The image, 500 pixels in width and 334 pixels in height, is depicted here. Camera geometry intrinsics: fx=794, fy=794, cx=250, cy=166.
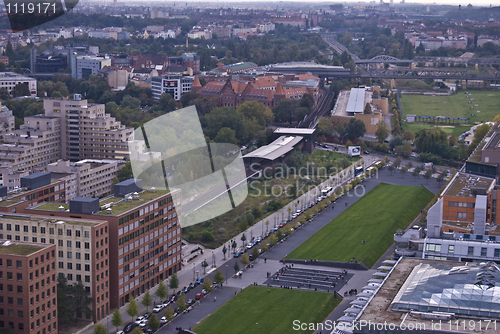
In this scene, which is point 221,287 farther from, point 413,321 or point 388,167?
point 388,167

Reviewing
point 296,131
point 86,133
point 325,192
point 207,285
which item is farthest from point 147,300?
point 296,131

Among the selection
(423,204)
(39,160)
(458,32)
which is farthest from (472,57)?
(39,160)

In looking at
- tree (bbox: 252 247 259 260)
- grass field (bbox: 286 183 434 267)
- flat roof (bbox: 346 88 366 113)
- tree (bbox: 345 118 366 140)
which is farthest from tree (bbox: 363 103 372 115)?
tree (bbox: 252 247 259 260)

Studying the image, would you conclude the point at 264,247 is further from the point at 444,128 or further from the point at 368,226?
the point at 444,128

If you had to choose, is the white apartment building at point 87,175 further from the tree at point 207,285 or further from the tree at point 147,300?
the tree at point 147,300

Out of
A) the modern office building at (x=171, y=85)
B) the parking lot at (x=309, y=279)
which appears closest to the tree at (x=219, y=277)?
the parking lot at (x=309, y=279)

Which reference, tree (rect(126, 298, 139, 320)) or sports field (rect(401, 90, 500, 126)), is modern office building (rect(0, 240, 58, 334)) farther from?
sports field (rect(401, 90, 500, 126))
